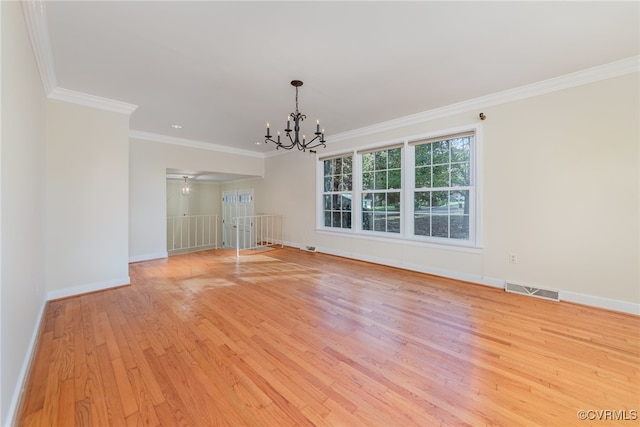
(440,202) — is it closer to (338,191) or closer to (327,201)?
(338,191)

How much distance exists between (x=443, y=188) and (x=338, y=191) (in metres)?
2.25

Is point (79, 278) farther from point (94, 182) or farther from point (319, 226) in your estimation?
point (319, 226)

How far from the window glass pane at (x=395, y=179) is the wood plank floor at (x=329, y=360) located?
1999mm

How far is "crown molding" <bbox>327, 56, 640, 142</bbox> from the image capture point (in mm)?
2678

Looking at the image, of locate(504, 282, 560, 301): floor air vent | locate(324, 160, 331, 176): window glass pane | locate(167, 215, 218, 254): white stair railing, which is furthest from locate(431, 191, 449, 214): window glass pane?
locate(167, 215, 218, 254): white stair railing

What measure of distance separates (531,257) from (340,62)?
11.2 ft

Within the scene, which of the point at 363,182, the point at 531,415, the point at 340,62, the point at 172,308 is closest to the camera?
the point at 531,415

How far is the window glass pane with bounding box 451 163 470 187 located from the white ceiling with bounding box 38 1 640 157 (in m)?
0.96

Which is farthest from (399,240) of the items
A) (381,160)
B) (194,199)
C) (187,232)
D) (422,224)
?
(194,199)

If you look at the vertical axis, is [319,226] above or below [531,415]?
above

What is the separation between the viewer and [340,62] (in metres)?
2.61

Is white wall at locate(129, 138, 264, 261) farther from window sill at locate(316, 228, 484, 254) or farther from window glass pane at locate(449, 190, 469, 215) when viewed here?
window glass pane at locate(449, 190, 469, 215)

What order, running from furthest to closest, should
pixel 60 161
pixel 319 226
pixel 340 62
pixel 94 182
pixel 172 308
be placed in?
pixel 319 226
pixel 94 182
pixel 60 161
pixel 172 308
pixel 340 62

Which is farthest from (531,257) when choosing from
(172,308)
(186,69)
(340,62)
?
(186,69)
